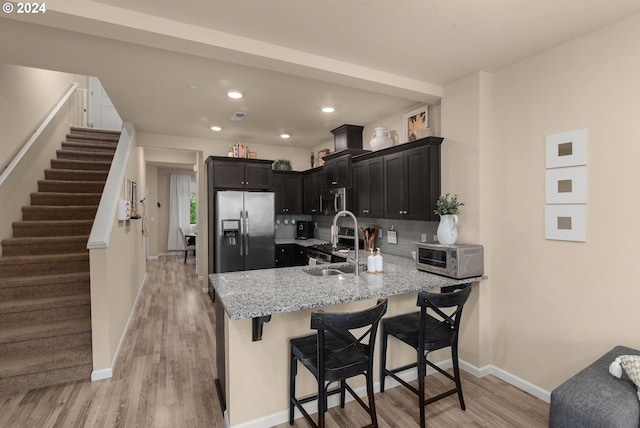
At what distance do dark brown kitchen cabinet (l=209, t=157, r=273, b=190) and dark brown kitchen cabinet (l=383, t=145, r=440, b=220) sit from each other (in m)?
2.21

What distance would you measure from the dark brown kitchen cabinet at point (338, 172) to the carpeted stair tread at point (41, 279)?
3.05 metres

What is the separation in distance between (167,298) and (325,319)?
4455 millimetres

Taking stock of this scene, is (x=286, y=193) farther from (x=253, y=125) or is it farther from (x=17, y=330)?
(x=17, y=330)

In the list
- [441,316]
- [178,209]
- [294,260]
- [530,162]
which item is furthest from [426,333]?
[178,209]

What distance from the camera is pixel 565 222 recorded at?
2396 millimetres

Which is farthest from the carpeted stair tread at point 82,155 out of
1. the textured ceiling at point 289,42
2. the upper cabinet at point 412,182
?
the upper cabinet at point 412,182

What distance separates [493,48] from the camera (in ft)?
8.09

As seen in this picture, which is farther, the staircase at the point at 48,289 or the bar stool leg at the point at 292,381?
the staircase at the point at 48,289

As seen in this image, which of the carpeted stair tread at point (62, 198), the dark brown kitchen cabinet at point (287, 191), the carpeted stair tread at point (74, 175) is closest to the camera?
the carpeted stair tread at point (62, 198)

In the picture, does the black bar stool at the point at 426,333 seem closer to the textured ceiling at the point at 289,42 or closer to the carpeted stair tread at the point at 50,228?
the textured ceiling at the point at 289,42

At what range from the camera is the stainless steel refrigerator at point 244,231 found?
4711 millimetres

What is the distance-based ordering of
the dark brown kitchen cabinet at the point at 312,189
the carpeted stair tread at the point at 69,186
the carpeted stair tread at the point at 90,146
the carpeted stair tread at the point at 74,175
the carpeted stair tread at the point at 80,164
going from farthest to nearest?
1. the dark brown kitchen cabinet at the point at 312,189
2. the carpeted stair tread at the point at 90,146
3. the carpeted stair tread at the point at 80,164
4. the carpeted stair tread at the point at 74,175
5. the carpeted stair tread at the point at 69,186

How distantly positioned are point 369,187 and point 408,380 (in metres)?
2.11

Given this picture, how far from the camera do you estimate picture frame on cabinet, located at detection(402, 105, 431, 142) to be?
11.4 feet
